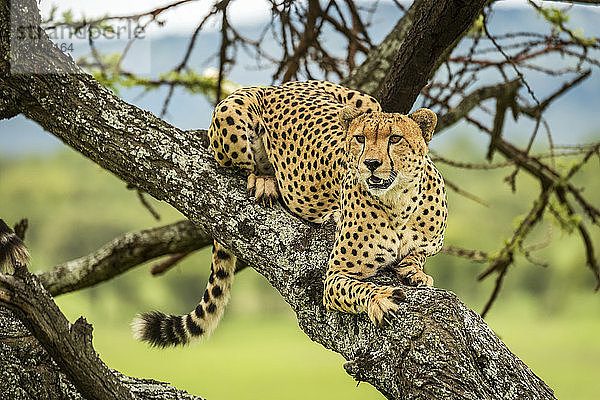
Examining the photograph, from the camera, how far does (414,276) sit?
80.7 inches

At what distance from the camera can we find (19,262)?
2.07m

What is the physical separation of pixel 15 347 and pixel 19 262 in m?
0.30

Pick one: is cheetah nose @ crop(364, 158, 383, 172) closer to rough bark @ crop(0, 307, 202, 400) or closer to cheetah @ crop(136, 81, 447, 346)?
cheetah @ crop(136, 81, 447, 346)

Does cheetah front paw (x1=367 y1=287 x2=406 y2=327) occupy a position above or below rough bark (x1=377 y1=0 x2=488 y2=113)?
below

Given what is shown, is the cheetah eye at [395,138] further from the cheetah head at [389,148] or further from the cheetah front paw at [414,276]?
the cheetah front paw at [414,276]

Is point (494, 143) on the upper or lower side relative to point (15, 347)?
upper

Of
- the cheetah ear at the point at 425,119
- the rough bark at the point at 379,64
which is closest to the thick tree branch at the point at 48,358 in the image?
the cheetah ear at the point at 425,119

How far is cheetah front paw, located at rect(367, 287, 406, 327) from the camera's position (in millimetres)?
1865

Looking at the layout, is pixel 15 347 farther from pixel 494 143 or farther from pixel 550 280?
pixel 550 280

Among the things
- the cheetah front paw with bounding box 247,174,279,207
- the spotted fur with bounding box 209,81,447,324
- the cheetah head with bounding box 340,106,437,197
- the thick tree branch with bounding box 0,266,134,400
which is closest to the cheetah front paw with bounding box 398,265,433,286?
the spotted fur with bounding box 209,81,447,324

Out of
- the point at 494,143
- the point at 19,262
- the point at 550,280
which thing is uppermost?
the point at 550,280

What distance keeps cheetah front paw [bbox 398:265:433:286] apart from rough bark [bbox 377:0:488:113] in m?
0.79

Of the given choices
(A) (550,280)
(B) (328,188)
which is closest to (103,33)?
(B) (328,188)

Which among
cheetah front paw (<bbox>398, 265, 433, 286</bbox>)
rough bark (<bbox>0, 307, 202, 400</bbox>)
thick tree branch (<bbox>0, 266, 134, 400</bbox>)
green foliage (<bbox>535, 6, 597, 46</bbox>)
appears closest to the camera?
thick tree branch (<bbox>0, 266, 134, 400</bbox>)
